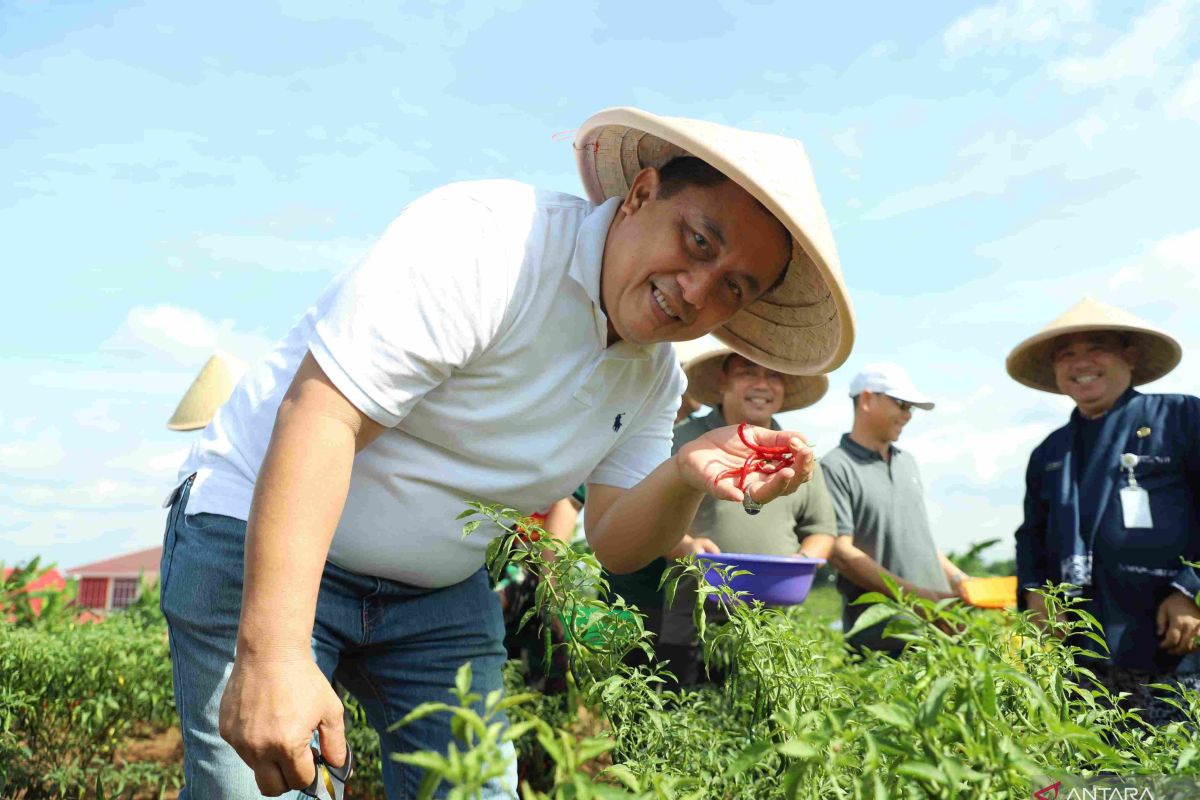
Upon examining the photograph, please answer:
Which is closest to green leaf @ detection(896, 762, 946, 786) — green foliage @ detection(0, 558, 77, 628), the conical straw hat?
green foliage @ detection(0, 558, 77, 628)

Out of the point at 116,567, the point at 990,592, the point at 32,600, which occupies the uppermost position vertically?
the point at 990,592

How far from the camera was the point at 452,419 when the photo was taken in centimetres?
159

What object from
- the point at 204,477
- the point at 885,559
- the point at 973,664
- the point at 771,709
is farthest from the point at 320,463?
the point at 885,559

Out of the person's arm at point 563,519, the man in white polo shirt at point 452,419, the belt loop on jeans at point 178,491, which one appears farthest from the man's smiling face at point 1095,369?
the belt loop on jeans at point 178,491

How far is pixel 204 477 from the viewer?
1.65 m

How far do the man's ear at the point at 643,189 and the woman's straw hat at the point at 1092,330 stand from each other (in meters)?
2.74

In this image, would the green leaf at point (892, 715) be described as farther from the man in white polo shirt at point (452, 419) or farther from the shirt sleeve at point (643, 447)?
the shirt sleeve at point (643, 447)

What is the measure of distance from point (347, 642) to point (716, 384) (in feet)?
9.33

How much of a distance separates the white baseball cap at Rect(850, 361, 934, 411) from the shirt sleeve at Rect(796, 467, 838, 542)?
0.63 meters

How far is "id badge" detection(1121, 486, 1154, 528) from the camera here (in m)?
3.41

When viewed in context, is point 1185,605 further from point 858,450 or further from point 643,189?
point 643,189

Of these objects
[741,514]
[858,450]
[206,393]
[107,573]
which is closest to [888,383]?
[858,450]

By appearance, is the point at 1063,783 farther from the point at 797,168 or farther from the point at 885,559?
the point at 885,559

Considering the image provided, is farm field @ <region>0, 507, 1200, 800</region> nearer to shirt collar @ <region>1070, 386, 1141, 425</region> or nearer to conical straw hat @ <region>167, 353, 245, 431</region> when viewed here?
shirt collar @ <region>1070, 386, 1141, 425</region>
